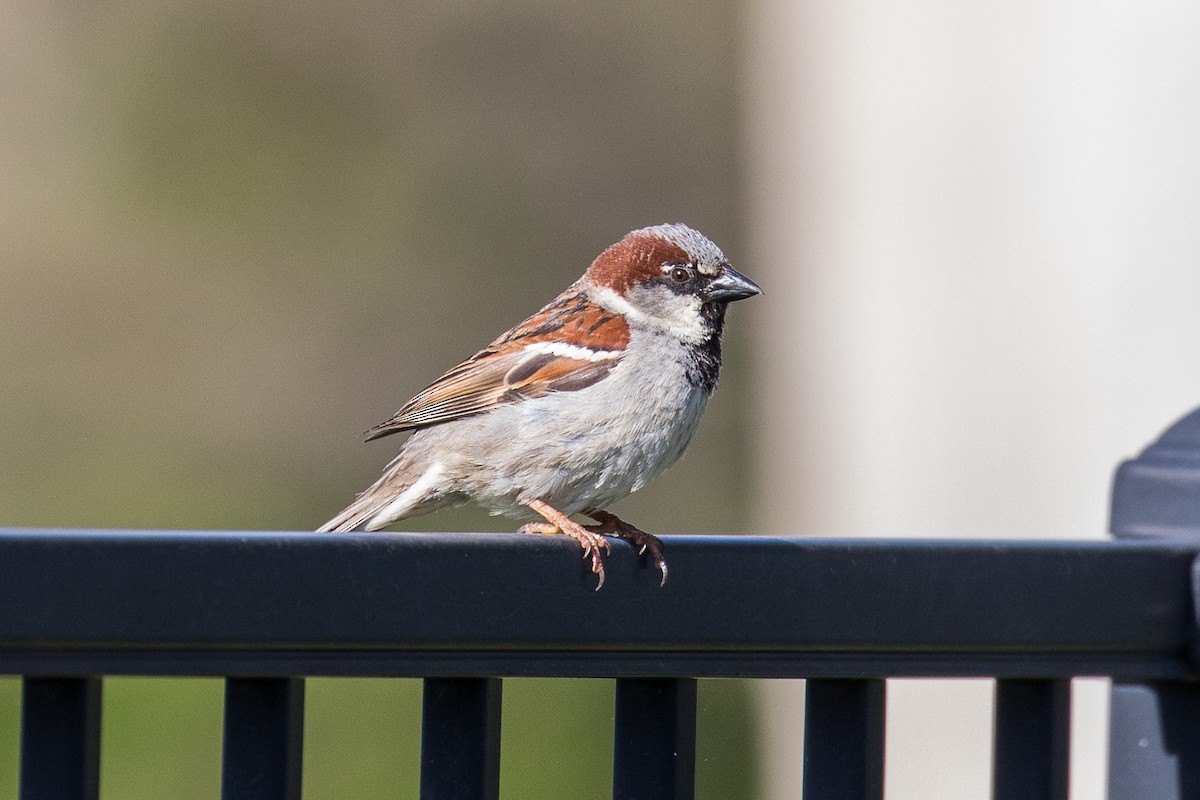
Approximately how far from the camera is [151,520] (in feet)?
19.0

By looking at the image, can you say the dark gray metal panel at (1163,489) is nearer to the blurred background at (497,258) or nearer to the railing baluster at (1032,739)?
the railing baluster at (1032,739)

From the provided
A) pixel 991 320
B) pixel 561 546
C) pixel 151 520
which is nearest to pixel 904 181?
pixel 991 320

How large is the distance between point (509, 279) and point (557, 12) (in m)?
1.34

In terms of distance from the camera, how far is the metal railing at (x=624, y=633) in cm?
125

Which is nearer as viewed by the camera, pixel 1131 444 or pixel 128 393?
pixel 1131 444

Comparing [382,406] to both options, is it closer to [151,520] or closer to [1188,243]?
[151,520]

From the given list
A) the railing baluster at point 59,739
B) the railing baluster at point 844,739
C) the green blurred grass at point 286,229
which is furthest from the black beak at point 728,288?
the green blurred grass at point 286,229

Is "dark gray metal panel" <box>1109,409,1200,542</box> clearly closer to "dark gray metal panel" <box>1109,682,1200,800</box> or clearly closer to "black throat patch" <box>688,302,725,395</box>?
"dark gray metal panel" <box>1109,682,1200,800</box>

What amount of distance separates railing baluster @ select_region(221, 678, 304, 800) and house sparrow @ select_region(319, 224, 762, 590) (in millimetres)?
895

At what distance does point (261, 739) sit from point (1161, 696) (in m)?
0.99

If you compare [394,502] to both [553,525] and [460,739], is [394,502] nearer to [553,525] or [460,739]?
[553,525]

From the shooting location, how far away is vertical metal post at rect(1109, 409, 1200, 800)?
63.7 inches

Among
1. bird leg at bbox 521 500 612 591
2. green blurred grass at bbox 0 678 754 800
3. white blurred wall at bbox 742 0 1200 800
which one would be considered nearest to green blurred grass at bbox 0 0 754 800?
green blurred grass at bbox 0 678 754 800

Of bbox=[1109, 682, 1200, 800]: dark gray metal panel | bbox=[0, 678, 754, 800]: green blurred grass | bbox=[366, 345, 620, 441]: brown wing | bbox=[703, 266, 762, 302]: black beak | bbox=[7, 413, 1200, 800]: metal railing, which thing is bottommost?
bbox=[0, 678, 754, 800]: green blurred grass
